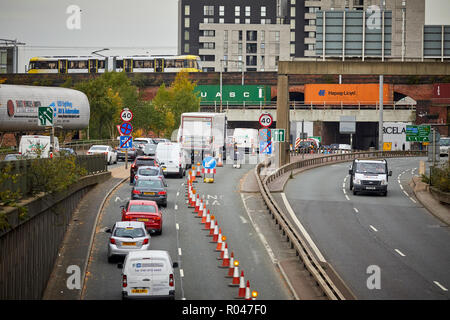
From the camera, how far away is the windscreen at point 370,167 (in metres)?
45.8

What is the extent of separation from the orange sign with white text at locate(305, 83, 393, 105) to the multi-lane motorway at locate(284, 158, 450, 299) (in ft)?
179

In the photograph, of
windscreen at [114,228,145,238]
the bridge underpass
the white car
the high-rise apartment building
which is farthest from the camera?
the high-rise apartment building

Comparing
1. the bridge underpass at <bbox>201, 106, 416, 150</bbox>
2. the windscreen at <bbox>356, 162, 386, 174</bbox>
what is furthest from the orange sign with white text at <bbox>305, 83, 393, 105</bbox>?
the windscreen at <bbox>356, 162, 386, 174</bbox>

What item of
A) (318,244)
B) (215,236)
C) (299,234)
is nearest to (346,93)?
(299,234)

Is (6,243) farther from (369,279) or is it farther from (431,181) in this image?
(431,181)

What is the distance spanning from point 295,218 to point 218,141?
75.4ft

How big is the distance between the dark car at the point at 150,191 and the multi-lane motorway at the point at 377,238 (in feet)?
22.3

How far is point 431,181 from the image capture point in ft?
154

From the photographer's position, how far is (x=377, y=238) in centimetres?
3272

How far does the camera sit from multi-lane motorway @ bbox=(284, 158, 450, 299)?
992 inches

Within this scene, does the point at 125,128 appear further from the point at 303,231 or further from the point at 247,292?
the point at 247,292

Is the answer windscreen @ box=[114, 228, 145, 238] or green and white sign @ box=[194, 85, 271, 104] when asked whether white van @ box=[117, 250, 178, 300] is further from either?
green and white sign @ box=[194, 85, 271, 104]

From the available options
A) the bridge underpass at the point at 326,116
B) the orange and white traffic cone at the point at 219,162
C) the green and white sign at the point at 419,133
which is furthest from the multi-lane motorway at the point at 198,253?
the bridge underpass at the point at 326,116
